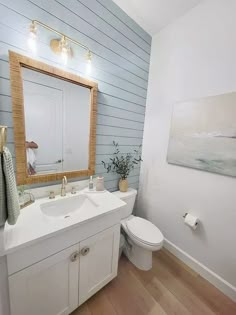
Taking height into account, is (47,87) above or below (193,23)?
below

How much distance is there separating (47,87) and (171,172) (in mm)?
1516

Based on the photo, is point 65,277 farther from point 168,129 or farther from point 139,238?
point 168,129

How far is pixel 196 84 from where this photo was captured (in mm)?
1458

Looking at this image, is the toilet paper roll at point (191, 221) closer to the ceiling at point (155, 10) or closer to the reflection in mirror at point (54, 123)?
the reflection in mirror at point (54, 123)

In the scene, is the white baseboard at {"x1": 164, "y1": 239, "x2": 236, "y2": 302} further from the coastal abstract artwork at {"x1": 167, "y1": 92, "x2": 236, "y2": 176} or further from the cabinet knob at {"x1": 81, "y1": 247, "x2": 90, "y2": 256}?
the cabinet knob at {"x1": 81, "y1": 247, "x2": 90, "y2": 256}

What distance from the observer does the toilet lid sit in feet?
4.61

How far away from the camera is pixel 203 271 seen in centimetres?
150

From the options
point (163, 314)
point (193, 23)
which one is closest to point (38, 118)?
point (193, 23)

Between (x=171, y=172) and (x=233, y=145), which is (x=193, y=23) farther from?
(x=171, y=172)

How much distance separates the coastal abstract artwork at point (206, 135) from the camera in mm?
1246

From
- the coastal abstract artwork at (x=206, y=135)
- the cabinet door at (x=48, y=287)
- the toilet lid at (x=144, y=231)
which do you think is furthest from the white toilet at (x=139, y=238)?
the coastal abstract artwork at (x=206, y=135)

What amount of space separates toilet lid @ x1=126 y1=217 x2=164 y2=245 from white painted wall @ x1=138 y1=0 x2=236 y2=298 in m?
0.36

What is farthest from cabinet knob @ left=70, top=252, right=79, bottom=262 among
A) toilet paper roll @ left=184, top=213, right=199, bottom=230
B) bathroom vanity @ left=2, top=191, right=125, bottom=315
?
toilet paper roll @ left=184, top=213, right=199, bottom=230

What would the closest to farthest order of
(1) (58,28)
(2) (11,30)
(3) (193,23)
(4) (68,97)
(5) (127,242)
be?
(2) (11,30), (1) (58,28), (4) (68,97), (3) (193,23), (5) (127,242)
